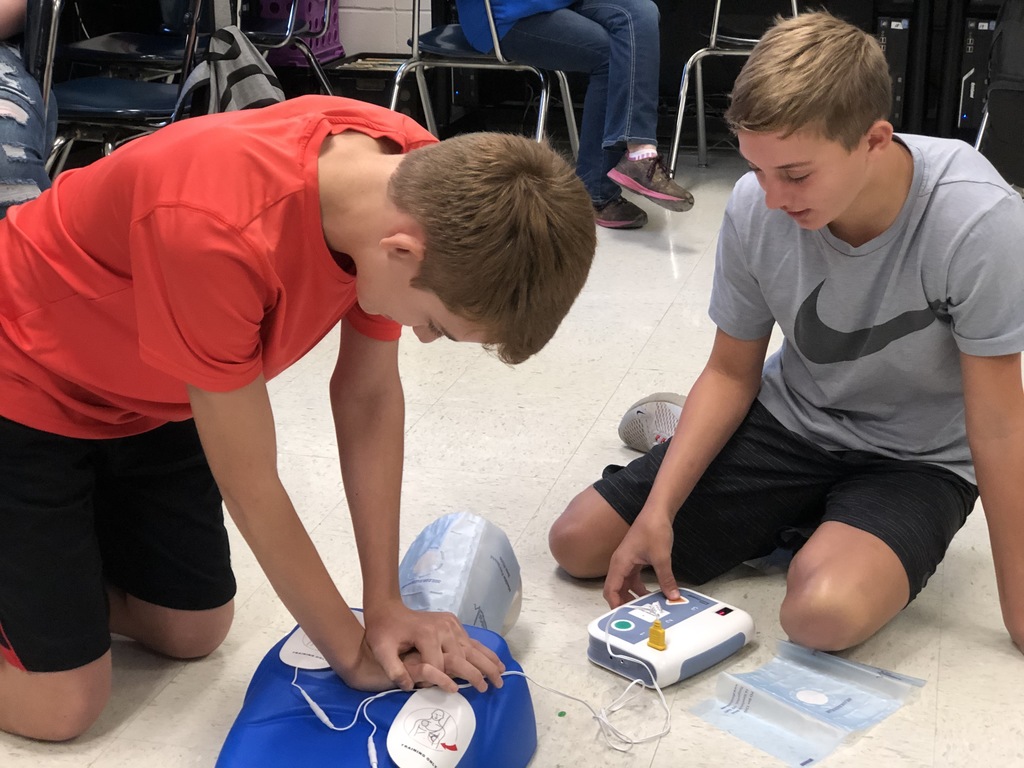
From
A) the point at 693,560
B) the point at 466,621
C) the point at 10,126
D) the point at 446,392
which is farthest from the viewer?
the point at 446,392

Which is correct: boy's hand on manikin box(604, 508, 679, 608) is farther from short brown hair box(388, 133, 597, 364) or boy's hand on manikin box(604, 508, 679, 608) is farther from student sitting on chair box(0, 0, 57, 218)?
student sitting on chair box(0, 0, 57, 218)

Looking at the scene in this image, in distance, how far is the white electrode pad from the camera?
114 centimetres

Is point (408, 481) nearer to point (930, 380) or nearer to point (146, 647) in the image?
point (146, 647)

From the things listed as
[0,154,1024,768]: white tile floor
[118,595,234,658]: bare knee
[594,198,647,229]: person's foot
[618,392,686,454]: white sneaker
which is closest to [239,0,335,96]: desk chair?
[594,198,647,229]: person's foot

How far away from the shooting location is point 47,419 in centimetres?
126

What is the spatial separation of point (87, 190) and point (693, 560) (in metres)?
0.91

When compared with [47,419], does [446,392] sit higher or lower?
lower

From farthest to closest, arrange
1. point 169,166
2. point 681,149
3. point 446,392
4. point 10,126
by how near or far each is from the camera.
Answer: point 681,149 < point 446,392 < point 10,126 < point 169,166

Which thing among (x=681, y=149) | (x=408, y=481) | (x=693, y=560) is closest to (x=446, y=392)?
(x=408, y=481)

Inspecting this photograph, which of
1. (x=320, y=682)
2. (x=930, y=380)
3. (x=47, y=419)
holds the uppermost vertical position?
(x=47, y=419)

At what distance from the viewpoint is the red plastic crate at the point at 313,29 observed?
3918 mm

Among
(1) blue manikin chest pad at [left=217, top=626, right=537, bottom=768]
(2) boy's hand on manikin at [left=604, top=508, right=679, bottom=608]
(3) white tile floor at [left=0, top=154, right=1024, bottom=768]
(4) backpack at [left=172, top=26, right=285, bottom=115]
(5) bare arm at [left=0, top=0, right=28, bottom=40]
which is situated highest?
(5) bare arm at [left=0, top=0, right=28, bottom=40]

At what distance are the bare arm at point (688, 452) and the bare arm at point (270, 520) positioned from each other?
1.40 ft

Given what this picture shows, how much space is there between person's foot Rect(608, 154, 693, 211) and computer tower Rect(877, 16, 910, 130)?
1031 millimetres
